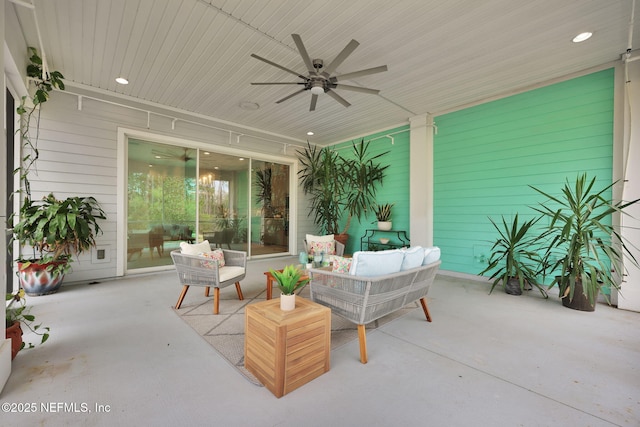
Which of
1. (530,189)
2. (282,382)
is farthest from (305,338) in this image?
(530,189)

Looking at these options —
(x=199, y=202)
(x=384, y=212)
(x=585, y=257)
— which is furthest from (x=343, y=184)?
(x=585, y=257)

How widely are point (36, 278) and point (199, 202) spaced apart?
8.39 ft

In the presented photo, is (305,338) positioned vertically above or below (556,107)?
below

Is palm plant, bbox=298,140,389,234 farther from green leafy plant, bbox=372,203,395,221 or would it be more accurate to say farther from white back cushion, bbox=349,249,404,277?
white back cushion, bbox=349,249,404,277

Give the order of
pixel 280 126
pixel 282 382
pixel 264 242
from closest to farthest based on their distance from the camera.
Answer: pixel 282 382 → pixel 280 126 → pixel 264 242

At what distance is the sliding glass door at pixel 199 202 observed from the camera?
15.5 ft

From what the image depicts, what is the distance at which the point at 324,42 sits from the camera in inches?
117

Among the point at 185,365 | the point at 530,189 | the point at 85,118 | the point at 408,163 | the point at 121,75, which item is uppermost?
the point at 121,75

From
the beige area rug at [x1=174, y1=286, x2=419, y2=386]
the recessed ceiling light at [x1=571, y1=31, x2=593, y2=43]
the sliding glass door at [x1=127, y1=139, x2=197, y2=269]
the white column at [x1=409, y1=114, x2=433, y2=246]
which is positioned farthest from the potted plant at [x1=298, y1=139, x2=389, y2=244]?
the recessed ceiling light at [x1=571, y1=31, x2=593, y2=43]

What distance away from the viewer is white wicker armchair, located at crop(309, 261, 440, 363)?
2.04m

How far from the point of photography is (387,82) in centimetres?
391

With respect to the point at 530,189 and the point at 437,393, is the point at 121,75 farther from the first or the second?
the point at 530,189

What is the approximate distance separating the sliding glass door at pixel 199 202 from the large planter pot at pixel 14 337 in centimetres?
286

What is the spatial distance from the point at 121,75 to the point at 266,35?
243 cm
